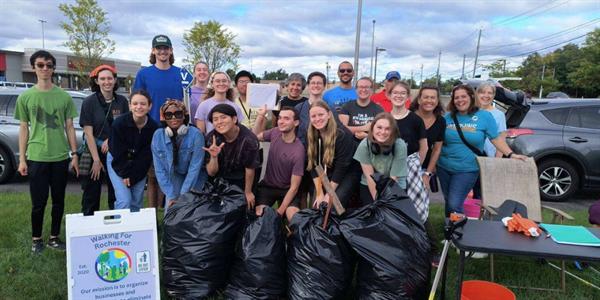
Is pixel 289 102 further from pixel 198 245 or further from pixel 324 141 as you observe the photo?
pixel 198 245

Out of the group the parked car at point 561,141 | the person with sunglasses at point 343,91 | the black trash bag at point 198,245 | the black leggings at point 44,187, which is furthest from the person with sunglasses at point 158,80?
the parked car at point 561,141

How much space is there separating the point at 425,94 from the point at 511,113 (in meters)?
3.04

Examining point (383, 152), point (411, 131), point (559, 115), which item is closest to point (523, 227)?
point (383, 152)

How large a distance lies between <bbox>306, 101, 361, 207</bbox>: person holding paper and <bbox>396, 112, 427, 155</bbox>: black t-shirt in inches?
17.2

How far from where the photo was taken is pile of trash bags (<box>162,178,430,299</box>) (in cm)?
242

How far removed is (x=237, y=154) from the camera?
10.7 ft

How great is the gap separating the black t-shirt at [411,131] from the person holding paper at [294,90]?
1.16 m

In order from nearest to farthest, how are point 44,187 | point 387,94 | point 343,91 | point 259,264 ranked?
1. point 259,264
2. point 44,187
3. point 343,91
4. point 387,94

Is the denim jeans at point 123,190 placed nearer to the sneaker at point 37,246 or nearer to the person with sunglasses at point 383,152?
the sneaker at point 37,246

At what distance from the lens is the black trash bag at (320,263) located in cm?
252

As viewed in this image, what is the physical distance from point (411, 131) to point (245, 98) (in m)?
1.97

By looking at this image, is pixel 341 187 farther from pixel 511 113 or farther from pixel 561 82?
pixel 561 82

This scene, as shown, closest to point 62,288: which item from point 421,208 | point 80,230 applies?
point 80,230

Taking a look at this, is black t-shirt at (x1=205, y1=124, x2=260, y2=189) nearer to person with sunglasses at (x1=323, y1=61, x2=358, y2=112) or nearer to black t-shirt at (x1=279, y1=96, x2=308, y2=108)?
black t-shirt at (x1=279, y1=96, x2=308, y2=108)
